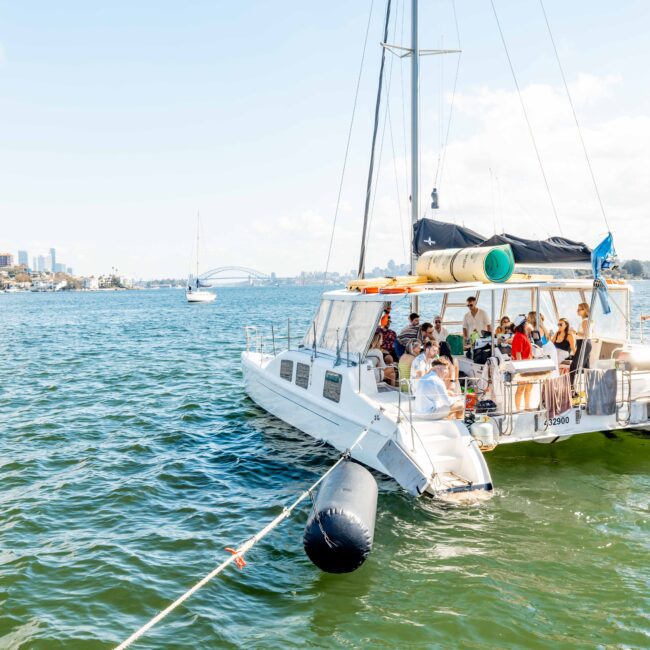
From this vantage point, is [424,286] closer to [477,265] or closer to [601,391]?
[477,265]

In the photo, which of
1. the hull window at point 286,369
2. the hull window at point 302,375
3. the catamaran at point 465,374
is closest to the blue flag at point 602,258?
the catamaran at point 465,374

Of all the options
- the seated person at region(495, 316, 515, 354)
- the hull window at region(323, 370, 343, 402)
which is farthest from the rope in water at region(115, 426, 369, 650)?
the seated person at region(495, 316, 515, 354)

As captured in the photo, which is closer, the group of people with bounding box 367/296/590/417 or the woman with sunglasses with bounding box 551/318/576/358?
the group of people with bounding box 367/296/590/417

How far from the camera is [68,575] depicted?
757 centimetres

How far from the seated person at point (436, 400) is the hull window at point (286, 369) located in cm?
431

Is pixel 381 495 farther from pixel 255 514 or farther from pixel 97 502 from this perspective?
pixel 97 502

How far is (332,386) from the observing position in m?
11.3

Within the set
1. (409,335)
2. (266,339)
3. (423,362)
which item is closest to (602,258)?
(423,362)

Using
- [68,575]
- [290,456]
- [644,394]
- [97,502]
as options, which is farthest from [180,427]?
[644,394]

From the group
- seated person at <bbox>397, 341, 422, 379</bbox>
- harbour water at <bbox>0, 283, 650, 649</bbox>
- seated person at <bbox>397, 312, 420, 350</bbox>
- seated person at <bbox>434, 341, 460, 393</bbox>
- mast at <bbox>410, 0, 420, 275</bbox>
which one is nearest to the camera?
harbour water at <bbox>0, 283, 650, 649</bbox>

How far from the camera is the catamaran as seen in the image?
29.6 ft

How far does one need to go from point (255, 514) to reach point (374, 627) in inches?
135

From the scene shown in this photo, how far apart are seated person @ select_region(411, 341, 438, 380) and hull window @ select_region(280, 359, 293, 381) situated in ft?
12.7

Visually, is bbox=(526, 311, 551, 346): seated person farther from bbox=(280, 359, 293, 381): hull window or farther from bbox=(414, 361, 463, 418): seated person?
bbox=(280, 359, 293, 381): hull window
